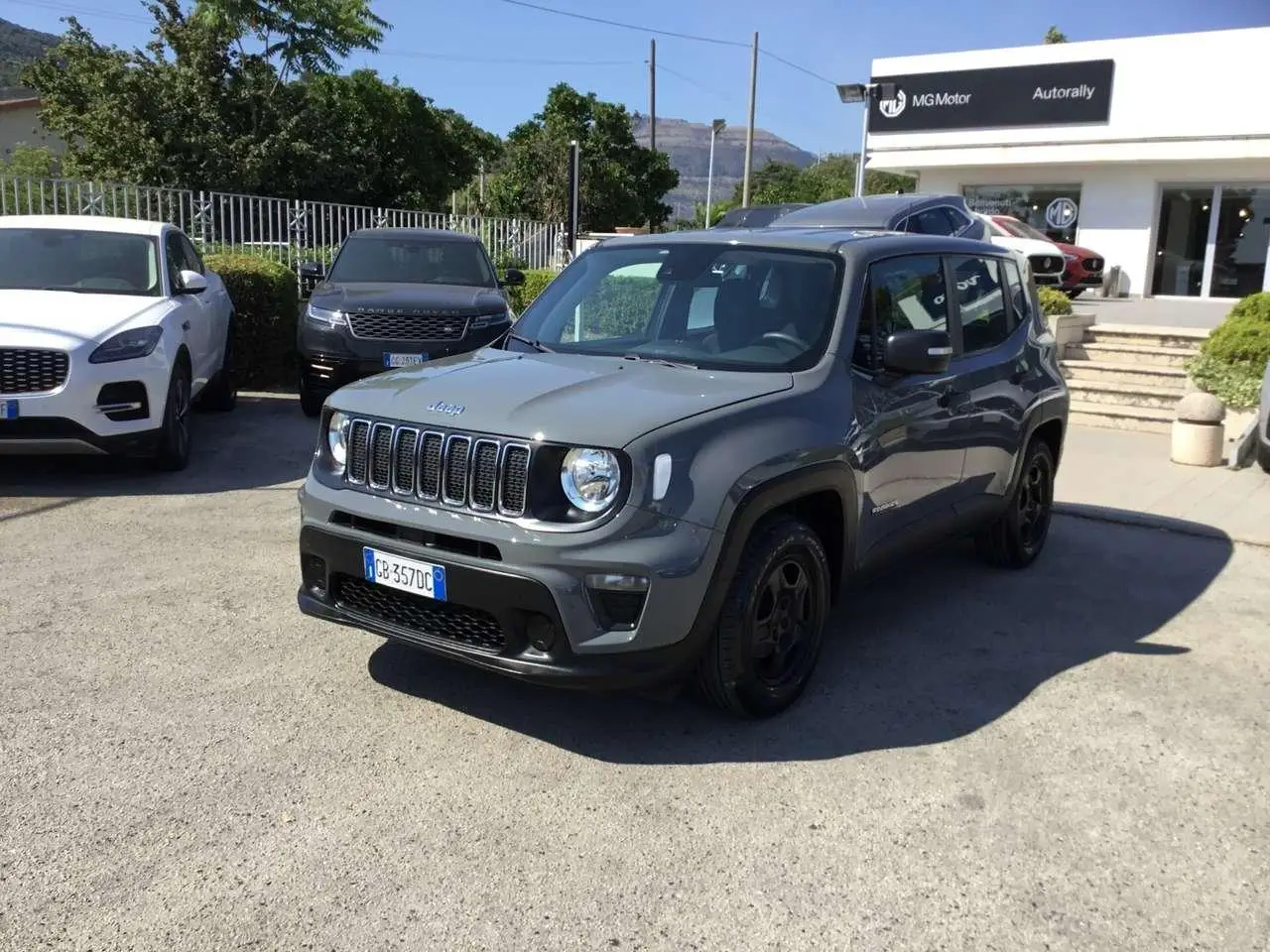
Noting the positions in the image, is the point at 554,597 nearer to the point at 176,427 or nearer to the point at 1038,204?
the point at 176,427

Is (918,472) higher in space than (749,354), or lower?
lower

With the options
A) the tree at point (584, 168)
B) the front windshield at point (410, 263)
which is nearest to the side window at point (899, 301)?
the front windshield at point (410, 263)

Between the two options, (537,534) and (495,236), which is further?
(495,236)

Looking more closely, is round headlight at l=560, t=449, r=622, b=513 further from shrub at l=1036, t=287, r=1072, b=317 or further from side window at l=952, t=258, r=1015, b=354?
shrub at l=1036, t=287, r=1072, b=317

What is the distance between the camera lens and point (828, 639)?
4.99 meters

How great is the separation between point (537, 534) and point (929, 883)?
1517 millimetres

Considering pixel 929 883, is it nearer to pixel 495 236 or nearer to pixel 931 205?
pixel 931 205

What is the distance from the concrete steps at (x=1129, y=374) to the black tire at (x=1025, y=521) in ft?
19.4

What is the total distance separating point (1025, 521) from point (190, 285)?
20.0 feet

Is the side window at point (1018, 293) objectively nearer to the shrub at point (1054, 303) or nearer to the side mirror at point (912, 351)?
the side mirror at point (912, 351)

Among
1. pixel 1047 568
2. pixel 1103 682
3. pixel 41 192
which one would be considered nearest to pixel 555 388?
pixel 1103 682

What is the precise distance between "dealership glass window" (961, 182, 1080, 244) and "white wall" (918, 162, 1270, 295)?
0.63ft

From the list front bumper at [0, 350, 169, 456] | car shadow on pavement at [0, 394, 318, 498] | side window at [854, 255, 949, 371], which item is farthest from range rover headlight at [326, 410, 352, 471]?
car shadow on pavement at [0, 394, 318, 498]

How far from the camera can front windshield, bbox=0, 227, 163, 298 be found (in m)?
7.93
